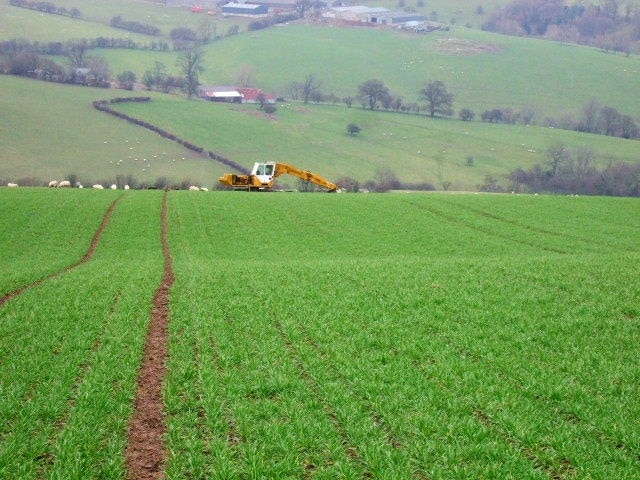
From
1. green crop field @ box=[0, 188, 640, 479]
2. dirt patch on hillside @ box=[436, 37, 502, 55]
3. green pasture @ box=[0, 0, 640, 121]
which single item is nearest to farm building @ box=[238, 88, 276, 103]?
green pasture @ box=[0, 0, 640, 121]

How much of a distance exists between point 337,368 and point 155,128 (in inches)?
3963

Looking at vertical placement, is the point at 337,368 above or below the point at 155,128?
below

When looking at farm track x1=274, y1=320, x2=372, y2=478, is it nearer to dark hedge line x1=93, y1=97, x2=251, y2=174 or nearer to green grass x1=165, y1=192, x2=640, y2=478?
green grass x1=165, y1=192, x2=640, y2=478

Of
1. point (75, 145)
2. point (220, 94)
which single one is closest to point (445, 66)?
point (220, 94)

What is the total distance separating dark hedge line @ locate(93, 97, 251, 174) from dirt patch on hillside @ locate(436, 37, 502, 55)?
98581mm

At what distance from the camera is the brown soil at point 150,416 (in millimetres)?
9523

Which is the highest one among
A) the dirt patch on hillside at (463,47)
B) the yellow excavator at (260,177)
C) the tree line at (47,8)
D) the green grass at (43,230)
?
the tree line at (47,8)

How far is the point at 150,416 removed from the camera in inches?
439

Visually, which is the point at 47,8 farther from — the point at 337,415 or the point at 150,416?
the point at 337,415

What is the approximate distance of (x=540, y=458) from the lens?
9508mm

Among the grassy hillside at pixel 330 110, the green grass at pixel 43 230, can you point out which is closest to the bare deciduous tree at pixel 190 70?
the grassy hillside at pixel 330 110

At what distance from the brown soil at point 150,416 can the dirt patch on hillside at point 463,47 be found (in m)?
178

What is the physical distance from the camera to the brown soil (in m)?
9.52

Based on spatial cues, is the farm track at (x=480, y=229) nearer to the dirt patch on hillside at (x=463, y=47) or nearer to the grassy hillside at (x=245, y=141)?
the grassy hillside at (x=245, y=141)
